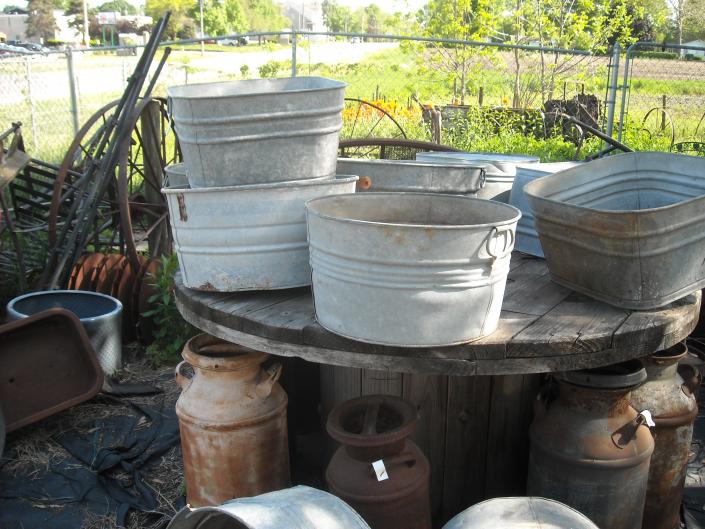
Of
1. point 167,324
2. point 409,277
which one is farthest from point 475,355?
point 167,324

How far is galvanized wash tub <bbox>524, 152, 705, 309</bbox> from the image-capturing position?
191 centimetres

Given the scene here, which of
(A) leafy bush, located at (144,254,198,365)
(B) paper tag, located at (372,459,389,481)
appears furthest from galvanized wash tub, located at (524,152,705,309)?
(A) leafy bush, located at (144,254,198,365)

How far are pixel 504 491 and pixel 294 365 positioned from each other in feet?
3.06

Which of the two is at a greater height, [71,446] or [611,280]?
[611,280]

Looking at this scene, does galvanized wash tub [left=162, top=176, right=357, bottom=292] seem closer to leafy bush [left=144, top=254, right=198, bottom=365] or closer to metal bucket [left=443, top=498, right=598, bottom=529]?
metal bucket [left=443, top=498, right=598, bottom=529]

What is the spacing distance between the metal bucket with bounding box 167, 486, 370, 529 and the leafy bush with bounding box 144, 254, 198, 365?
84.4 inches

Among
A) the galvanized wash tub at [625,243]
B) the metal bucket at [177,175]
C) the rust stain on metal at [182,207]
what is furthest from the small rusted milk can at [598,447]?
the metal bucket at [177,175]

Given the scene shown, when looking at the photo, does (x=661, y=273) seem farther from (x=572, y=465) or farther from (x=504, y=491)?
(x=504, y=491)

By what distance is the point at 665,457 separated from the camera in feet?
8.41

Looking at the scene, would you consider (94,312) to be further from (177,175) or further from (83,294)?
(177,175)

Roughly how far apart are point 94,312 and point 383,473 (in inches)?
95.0

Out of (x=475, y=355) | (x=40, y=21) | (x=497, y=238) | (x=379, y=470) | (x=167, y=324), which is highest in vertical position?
(x=40, y=21)

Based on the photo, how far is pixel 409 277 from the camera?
5.61 ft

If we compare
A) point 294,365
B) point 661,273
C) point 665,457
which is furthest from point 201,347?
point 665,457
